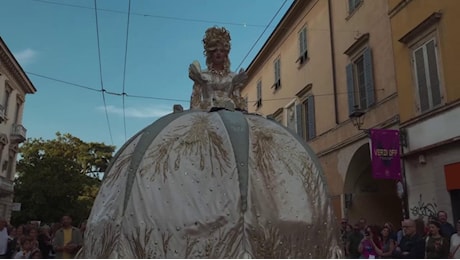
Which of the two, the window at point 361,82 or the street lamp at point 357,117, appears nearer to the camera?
the street lamp at point 357,117

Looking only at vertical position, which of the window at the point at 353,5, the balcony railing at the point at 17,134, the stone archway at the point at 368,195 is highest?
the window at the point at 353,5

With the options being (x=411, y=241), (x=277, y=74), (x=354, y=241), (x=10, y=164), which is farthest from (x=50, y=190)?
(x=411, y=241)

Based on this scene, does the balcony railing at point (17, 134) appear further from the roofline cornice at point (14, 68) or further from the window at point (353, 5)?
the window at point (353, 5)

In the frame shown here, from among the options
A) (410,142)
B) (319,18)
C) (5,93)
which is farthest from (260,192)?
(5,93)

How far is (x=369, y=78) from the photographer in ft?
36.1

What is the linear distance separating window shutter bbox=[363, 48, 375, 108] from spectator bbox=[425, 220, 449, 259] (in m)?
5.88

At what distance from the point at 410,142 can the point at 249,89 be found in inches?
580

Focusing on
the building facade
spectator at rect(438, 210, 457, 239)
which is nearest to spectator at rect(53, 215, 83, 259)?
spectator at rect(438, 210, 457, 239)

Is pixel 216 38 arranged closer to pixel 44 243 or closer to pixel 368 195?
pixel 44 243

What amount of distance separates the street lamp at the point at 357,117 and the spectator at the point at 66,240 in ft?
23.0

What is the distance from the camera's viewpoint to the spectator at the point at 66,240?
539cm

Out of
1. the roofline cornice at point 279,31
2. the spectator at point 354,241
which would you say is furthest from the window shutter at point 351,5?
the spectator at point 354,241

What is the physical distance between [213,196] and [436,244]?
411cm

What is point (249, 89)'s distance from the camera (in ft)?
76.9
